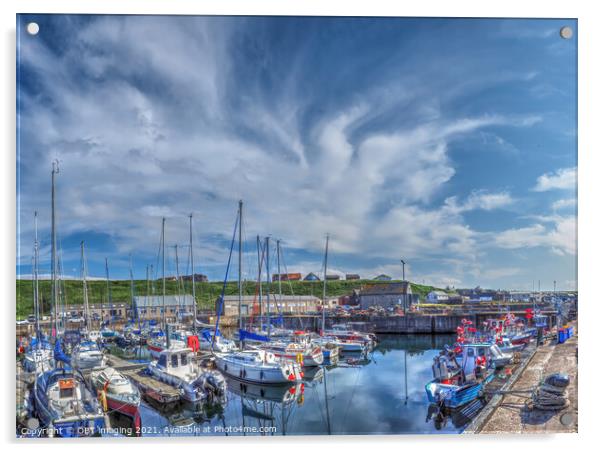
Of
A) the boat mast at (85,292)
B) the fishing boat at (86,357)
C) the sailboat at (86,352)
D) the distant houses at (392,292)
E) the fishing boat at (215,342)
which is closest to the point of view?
the boat mast at (85,292)

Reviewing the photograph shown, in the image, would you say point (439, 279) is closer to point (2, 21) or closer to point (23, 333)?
point (23, 333)

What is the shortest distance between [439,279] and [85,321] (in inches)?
229

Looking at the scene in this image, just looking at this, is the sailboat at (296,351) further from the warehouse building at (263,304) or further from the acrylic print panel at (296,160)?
the acrylic print panel at (296,160)

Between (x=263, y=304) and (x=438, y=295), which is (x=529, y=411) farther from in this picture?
(x=263, y=304)

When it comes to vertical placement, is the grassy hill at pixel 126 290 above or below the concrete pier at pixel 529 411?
above

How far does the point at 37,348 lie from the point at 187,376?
2065mm

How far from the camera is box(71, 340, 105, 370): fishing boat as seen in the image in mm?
5578

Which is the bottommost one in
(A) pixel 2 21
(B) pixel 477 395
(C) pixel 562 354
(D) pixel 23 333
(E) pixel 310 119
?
(B) pixel 477 395

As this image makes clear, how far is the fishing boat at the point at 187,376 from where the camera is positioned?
6.21 metres

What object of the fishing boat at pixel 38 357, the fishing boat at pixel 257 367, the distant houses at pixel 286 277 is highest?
the distant houses at pixel 286 277

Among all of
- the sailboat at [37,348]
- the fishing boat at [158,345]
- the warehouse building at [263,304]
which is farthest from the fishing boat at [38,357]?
the warehouse building at [263,304]

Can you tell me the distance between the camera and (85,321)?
25.8ft
